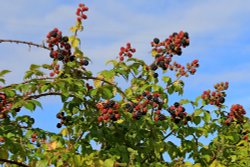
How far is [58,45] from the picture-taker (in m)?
6.80

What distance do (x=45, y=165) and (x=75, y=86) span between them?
1187 millimetres

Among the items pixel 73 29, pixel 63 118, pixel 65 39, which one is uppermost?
pixel 73 29

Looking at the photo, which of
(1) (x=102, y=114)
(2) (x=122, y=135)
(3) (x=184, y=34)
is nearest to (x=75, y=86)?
(1) (x=102, y=114)

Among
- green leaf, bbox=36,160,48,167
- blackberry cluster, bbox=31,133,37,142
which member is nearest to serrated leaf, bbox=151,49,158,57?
blackberry cluster, bbox=31,133,37,142

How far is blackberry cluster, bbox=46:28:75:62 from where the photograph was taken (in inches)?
265

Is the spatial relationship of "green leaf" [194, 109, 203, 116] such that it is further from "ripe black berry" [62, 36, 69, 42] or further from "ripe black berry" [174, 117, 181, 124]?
"ripe black berry" [62, 36, 69, 42]

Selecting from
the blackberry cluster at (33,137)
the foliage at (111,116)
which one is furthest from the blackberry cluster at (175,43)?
the blackberry cluster at (33,137)

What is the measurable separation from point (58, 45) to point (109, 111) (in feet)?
3.95

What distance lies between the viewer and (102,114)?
6.45 meters

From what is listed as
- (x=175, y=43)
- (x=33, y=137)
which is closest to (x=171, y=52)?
(x=175, y=43)

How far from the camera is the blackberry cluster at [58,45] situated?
265 inches

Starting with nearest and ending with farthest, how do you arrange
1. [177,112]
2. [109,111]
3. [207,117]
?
1. [109,111]
2. [177,112]
3. [207,117]

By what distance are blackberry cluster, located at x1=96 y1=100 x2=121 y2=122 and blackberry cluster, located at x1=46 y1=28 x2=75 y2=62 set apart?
880mm

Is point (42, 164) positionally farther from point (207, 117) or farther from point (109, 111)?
point (207, 117)
